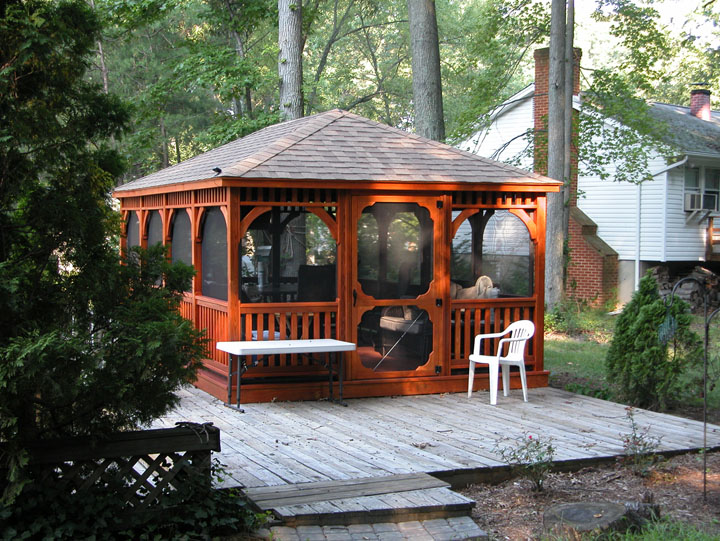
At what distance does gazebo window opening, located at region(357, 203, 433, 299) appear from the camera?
8812 millimetres

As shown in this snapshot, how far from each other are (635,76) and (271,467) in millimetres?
16476

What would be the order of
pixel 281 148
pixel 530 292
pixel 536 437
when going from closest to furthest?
pixel 536 437
pixel 281 148
pixel 530 292

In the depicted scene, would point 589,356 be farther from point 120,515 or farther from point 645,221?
point 120,515

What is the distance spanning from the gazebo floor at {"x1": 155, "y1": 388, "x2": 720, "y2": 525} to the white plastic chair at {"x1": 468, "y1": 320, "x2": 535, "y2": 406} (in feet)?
0.66

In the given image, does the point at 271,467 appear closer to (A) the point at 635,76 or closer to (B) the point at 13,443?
(B) the point at 13,443

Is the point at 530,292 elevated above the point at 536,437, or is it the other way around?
the point at 530,292

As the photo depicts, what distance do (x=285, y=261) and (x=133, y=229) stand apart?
4.65 m

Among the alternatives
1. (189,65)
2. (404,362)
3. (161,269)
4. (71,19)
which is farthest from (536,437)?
(189,65)

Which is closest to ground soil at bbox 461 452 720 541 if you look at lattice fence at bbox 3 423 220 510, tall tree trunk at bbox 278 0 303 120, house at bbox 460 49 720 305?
lattice fence at bbox 3 423 220 510

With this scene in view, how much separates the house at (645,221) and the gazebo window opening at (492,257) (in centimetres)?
1048

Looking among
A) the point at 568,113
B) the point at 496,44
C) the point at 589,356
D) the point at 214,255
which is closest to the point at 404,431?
the point at 214,255

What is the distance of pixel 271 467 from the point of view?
5.88 m

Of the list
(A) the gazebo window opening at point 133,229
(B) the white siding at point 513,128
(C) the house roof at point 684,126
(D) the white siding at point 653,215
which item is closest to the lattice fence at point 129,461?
(A) the gazebo window opening at point 133,229

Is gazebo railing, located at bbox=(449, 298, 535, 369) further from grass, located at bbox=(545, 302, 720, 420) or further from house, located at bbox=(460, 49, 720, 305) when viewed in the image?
house, located at bbox=(460, 49, 720, 305)
